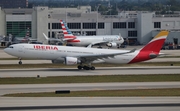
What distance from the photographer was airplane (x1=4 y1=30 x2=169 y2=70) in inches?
2431

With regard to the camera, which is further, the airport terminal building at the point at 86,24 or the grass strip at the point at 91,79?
the airport terminal building at the point at 86,24

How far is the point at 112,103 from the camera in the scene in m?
34.6

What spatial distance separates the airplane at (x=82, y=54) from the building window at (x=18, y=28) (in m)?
79.6

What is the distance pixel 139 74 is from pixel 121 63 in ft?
24.7

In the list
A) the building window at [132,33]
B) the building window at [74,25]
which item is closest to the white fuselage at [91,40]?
the building window at [132,33]

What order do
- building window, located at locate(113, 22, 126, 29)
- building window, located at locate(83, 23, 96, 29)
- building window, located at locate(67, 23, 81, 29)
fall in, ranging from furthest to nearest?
1. building window, located at locate(83, 23, 96, 29)
2. building window, located at locate(113, 22, 126, 29)
3. building window, located at locate(67, 23, 81, 29)

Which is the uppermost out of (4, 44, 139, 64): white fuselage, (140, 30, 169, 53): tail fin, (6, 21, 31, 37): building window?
(6, 21, 31, 37): building window

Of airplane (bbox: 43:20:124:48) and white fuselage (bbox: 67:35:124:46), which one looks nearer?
airplane (bbox: 43:20:124:48)

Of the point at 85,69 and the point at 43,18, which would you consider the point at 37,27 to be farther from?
the point at 85,69

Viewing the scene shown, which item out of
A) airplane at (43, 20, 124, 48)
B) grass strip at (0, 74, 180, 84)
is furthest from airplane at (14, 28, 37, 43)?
grass strip at (0, 74, 180, 84)

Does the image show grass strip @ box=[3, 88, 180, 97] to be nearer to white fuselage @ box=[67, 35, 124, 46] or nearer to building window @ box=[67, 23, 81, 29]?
white fuselage @ box=[67, 35, 124, 46]

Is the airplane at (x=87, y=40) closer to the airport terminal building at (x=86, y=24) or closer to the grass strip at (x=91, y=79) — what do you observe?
the airport terminal building at (x=86, y=24)

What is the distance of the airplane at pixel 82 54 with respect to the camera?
61.8 metres

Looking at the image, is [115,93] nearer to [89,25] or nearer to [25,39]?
[25,39]
